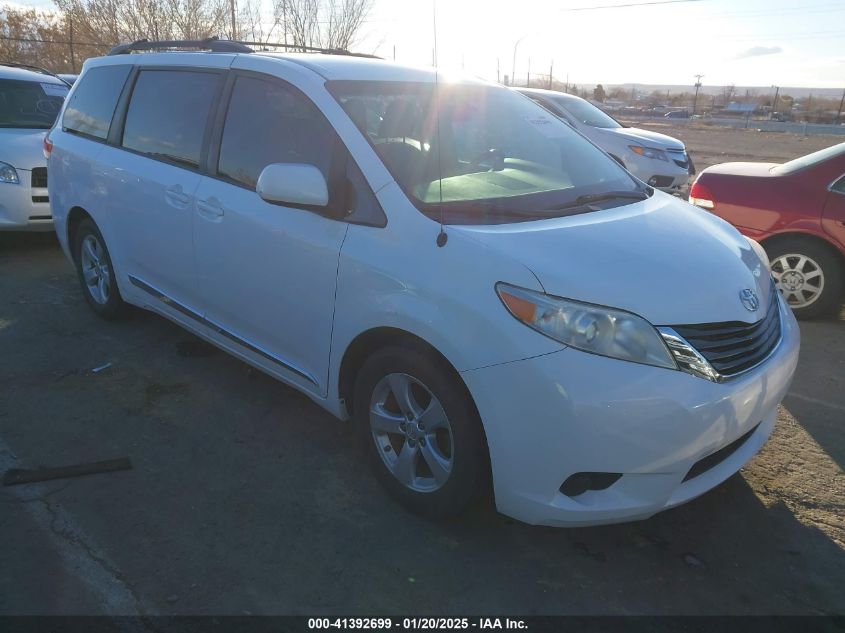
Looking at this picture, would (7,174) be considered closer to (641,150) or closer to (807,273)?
(807,273)

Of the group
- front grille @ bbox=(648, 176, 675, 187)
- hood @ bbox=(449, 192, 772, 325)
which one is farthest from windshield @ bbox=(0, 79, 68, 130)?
front grille @ bbox=(648, 176, 675, 187)

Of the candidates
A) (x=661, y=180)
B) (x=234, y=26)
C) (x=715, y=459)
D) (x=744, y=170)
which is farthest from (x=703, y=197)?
(x=234, y=26)

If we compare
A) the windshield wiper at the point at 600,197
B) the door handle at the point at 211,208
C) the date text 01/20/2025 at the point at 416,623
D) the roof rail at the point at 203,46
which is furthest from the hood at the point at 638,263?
the roof rail at the point at 203,46

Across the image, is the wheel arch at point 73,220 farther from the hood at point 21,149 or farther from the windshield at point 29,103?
the windshield at point 29,103

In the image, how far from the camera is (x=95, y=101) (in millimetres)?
4812

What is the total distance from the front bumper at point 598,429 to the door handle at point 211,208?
179cm

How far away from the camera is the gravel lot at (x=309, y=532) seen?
2.45 m

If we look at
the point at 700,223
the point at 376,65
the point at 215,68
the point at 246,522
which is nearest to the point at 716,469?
the point at 700,223

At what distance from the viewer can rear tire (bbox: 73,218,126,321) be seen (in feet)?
15.7

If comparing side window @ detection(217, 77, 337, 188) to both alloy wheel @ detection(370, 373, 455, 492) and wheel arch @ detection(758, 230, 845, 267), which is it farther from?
wheel arch @ detection(758, 230, 845, 267)

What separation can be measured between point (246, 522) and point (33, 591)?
2.64 ft

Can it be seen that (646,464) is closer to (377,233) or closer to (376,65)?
(377,233)

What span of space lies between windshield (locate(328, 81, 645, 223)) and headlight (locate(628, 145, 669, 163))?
693 cm

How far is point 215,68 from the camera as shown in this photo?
3.73 metres
